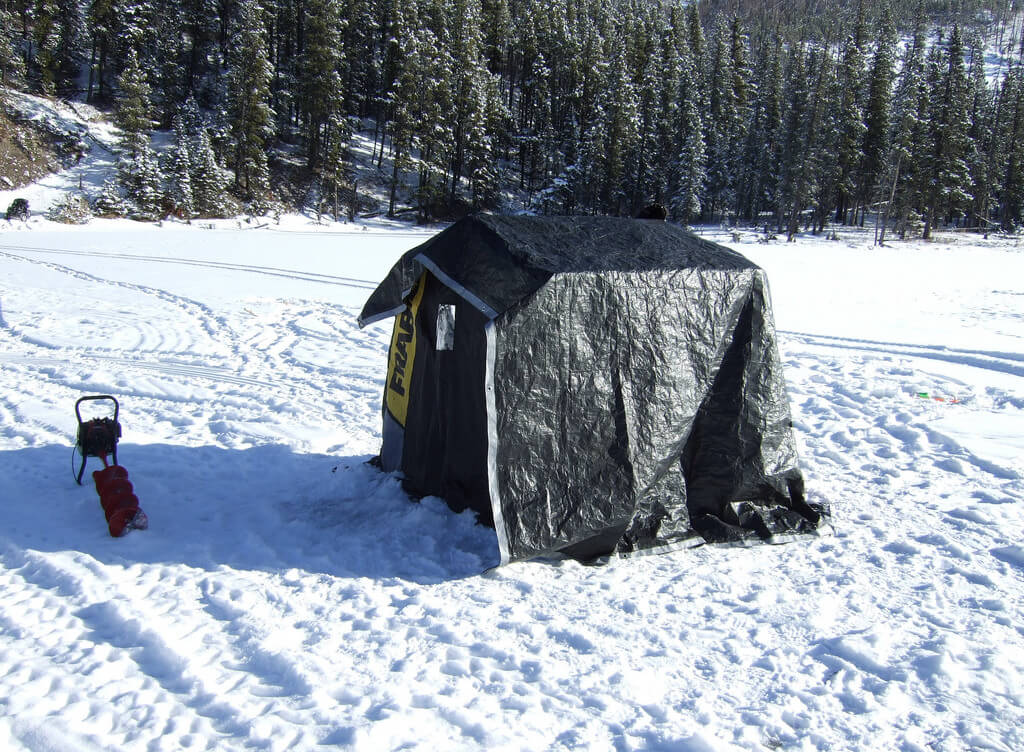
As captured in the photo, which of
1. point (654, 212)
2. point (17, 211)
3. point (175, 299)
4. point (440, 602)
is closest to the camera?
point (440, 602)

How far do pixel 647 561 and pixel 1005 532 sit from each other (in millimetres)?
2582

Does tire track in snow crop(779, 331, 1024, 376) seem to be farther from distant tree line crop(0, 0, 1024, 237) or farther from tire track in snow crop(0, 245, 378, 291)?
distant tree line crop(0, 0, 1024, 237)

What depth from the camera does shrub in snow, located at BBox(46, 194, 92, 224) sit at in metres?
27.1

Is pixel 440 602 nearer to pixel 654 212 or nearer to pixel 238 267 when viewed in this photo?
pixel 654 212

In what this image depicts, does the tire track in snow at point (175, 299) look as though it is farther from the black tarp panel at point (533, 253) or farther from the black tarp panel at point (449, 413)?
the black tarp panel at point (533, 253)

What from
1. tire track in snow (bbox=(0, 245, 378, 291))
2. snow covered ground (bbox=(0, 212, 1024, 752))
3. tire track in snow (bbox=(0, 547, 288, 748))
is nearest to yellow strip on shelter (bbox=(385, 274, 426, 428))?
snow covered ground (bbox=(0, 212, 1024, 752))

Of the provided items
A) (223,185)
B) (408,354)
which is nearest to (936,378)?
(408,354)

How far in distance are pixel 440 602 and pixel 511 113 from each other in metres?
53.2

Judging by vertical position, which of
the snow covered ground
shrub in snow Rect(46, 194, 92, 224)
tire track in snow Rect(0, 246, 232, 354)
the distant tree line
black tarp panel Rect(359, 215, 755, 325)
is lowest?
the snow covered ground

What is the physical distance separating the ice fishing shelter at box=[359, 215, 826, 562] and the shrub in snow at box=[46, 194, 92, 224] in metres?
28.4

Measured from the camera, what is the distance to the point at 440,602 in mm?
3775

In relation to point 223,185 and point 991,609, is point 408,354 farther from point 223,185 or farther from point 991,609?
point 223,185

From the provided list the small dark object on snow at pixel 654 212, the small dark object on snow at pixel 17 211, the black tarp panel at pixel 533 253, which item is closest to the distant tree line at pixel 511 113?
the small dark object on snow at pixel 17 211

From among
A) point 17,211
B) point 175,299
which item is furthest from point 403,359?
point 17,211
